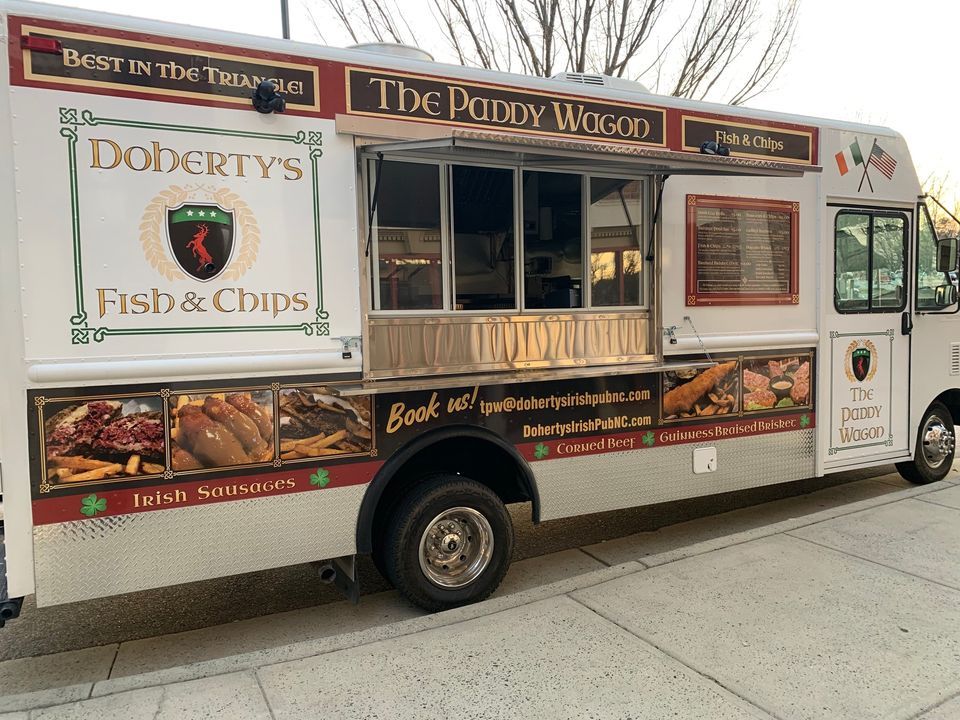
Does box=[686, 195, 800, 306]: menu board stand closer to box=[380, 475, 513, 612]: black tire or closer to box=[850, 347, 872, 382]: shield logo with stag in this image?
box=[850, 347, 872, 382]: shield logo with stag

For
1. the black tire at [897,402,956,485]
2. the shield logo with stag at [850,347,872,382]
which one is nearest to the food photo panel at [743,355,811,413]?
the shield logo with stag at [850,347,872,382]

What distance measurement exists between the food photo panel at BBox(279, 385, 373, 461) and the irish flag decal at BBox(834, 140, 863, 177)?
4.06 meters

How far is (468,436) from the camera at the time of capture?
13.5ft

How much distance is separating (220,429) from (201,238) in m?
0.91

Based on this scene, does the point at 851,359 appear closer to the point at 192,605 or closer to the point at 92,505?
the point at 192,605

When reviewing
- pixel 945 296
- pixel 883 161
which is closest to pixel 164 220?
pixel 883 161

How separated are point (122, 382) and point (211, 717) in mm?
1478

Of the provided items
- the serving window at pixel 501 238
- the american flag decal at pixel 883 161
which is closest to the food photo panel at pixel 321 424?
the serving window at pixel 501 238

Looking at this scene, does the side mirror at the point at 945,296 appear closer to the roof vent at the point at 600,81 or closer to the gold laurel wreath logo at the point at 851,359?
the gold laurel wreath logo at the point at 851,359

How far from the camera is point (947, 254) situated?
18.9 feet

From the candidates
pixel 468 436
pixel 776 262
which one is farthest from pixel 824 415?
pixel 468 436

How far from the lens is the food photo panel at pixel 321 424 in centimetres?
362

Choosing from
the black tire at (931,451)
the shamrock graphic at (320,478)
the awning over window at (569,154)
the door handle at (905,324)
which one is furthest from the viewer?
the black tire at (931,451)

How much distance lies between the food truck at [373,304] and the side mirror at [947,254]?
2.94 ft
